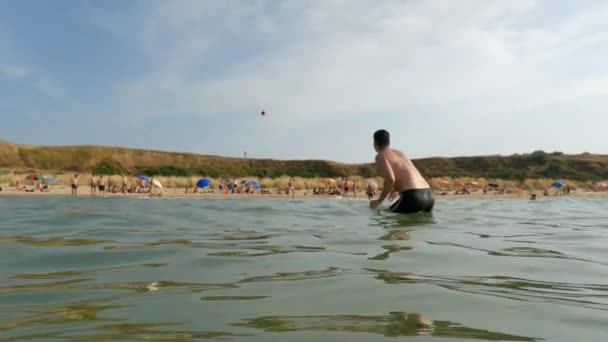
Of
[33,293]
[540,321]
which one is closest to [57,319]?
[33,293]

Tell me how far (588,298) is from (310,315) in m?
1.54

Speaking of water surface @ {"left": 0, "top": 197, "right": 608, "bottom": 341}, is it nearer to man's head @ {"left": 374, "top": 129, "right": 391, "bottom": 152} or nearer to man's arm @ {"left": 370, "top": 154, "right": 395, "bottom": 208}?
man's arm @ {"left": 370, "top": 154, "right": 395, "bottom": 208}

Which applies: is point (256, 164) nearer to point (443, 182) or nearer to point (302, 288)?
point (443, 182)

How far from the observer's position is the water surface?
1846 mm

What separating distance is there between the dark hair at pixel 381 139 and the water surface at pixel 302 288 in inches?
92.0

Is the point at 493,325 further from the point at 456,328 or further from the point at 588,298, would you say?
the point at 588,298

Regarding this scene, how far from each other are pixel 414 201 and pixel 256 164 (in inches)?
2044

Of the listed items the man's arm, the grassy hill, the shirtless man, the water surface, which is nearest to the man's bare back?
the shirtless man

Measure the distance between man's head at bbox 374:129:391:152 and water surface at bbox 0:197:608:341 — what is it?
2336 millimetres

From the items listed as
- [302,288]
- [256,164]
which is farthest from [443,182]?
[302,288]

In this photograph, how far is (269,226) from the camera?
6.35m

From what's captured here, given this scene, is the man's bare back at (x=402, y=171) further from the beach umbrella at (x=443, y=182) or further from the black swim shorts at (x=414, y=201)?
the beach umbrella at (x=443, y=182)

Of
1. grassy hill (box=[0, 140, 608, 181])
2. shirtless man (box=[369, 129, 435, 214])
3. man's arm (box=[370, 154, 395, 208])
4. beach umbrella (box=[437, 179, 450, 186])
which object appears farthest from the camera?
grassy hill (box=[0, 140, 608, 181])

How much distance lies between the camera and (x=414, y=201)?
7.19m
